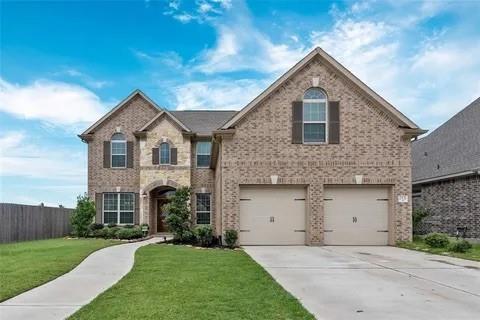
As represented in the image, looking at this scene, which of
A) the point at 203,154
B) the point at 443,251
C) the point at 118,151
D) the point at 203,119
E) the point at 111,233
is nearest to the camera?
the point at 443,251

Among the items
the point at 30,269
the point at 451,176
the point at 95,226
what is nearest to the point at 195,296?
the point at 30,269

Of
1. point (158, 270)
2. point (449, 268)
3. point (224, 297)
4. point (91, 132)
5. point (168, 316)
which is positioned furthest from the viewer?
point (91, 132)

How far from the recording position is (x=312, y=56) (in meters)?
18.4

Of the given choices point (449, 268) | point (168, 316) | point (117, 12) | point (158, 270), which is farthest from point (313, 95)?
point (168, 316)

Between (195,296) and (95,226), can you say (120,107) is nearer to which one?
(95,226)

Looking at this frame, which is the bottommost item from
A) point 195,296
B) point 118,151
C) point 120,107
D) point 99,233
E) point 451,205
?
point 99,233

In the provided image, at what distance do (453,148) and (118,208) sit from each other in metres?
18.4

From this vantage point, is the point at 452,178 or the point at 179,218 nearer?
the point at 179,218

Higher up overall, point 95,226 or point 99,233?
point 95,226

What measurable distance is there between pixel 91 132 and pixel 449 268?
22212mm

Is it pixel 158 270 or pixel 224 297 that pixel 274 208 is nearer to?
pixel 158 270

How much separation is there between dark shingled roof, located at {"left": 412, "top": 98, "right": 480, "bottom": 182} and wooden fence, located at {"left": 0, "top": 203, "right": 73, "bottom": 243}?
64.8 feet

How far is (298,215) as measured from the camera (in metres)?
18.4

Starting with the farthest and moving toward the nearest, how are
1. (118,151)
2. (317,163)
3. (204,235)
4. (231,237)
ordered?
1. (118,151)
2. (204,235)
3. (317,163)
4. (231,237)
